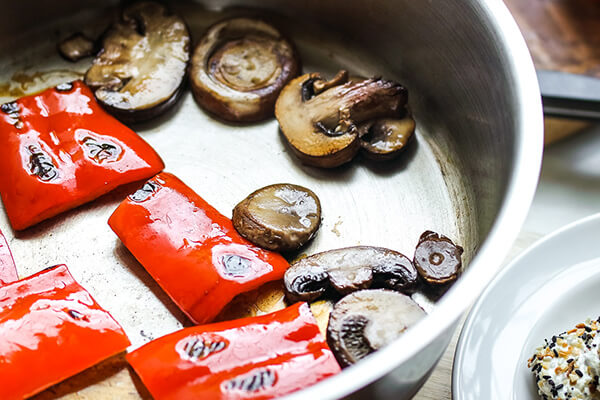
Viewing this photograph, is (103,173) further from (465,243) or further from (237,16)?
(465,243)

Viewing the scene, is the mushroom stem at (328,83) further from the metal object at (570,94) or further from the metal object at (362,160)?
the metal object at (570,94)

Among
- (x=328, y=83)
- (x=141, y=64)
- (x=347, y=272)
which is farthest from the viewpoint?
(x=141, y=64)

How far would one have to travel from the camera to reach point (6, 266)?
1.62 metres

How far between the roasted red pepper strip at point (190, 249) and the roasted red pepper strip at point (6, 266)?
0.27 m

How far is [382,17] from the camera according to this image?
2.02 meters

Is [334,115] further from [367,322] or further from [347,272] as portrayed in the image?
[367,322]

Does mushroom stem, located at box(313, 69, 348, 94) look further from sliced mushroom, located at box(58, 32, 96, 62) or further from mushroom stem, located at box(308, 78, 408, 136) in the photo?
sliced mushroom, located at box(58, 32, 96, 62)

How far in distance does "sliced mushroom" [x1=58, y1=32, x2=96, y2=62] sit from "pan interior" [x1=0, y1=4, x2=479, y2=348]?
3 cm

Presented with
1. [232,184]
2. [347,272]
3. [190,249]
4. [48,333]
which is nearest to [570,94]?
[347,272]

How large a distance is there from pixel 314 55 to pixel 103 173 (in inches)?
33.5

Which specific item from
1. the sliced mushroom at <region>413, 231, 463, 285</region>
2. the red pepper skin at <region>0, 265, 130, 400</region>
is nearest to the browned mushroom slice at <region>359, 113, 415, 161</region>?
the sliced mushroom at <region>413, 231, 463, 285</region>

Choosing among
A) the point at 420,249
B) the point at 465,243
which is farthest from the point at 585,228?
the point at 420,249

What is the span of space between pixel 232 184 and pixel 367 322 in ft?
2.19

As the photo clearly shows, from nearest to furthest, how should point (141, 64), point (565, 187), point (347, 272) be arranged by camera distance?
point (347, 272), point (141, 64), point (565, 187)
